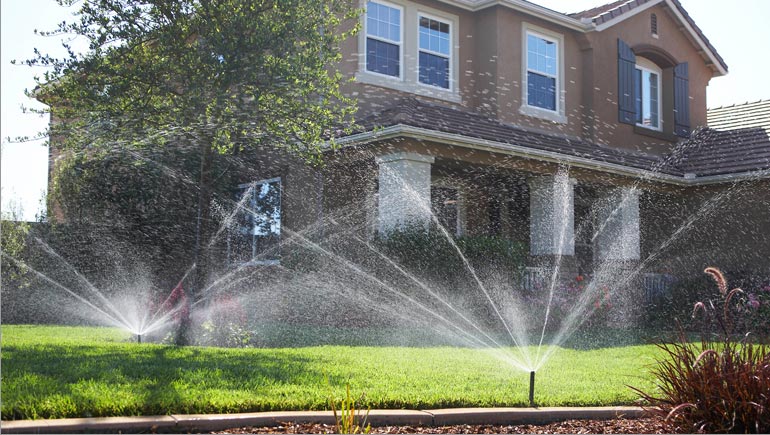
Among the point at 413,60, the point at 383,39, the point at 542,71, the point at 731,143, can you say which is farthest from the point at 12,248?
the point at 731,143

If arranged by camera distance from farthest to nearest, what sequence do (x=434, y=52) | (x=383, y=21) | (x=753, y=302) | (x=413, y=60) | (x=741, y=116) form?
(x=741, y=116) < (x=434, y=52) < (x=413, y=60) < (x=383, y=21) < (x=753, y=302)

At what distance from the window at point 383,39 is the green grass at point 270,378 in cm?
737

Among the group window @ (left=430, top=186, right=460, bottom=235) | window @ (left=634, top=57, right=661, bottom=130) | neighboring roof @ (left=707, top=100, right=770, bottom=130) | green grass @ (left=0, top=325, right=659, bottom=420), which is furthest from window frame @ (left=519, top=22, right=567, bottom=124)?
green grass @ (left=0, top=325, right=659, bottom=420)

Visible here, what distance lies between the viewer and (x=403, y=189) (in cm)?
1311

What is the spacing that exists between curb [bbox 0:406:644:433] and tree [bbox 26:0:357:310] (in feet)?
19.7

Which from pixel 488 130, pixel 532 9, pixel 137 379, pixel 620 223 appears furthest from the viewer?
pixel 620 223

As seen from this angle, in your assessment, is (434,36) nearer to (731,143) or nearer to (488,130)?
(488,130)

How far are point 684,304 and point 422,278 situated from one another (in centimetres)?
545

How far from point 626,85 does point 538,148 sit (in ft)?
15.4

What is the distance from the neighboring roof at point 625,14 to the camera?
17703 millimetres

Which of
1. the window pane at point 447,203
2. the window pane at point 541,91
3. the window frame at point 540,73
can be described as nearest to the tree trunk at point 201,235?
the window pane at point 447,203

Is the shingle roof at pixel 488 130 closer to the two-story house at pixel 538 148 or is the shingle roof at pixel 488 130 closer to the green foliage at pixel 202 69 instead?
the two-story house at pixel 538 148

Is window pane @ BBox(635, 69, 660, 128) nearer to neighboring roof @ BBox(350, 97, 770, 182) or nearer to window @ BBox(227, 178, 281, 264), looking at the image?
neighboring roof @ BBox(350, 97, 770, 182)

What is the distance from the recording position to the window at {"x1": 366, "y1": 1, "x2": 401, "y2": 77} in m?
14.7
